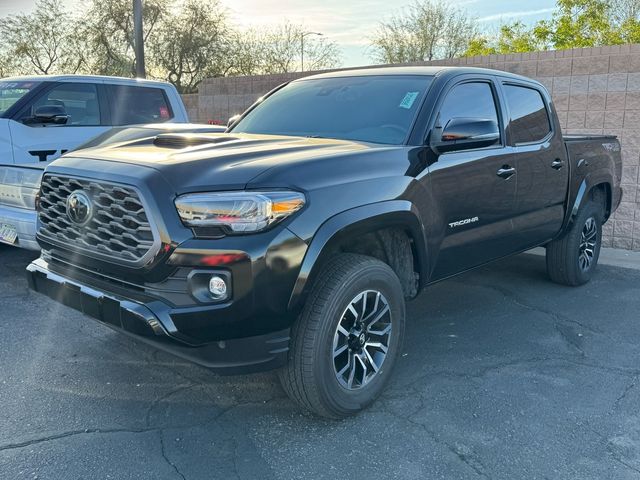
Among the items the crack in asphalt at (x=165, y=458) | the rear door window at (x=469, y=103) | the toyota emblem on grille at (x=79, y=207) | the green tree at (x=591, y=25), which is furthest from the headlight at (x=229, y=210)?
the green tree at (x=591, y=25)

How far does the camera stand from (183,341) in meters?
2.66

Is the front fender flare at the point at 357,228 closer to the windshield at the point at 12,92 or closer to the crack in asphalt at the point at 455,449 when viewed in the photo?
the crack in asphalt at the point at 455,449

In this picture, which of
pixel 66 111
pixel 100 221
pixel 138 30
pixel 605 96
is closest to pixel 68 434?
pixel 100 221

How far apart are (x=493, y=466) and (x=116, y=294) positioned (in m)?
1.93

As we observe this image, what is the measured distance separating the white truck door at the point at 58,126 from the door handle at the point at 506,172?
484 cm

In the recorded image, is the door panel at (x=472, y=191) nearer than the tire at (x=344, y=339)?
No

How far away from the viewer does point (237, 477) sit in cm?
265

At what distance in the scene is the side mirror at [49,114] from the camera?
21.3ft

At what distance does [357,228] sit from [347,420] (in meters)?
1.02

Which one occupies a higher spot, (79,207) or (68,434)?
(79,207)

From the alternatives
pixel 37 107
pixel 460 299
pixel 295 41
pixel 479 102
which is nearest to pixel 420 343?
pixel 460 299

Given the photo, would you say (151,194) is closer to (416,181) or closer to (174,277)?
(174,277)

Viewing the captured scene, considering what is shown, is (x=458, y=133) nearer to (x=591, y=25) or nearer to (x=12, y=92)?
(x=12, y=92)

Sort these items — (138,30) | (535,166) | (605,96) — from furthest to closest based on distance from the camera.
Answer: (138,30) < (605,96) < (535,166)
